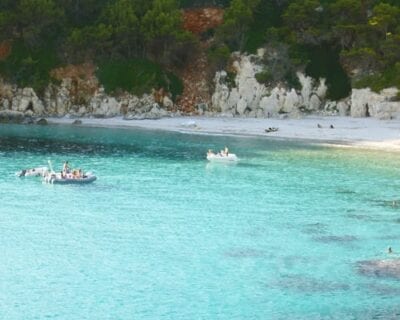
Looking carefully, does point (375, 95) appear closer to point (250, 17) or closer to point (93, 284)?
point (250, 17)

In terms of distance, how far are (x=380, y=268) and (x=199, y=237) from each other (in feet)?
36.0

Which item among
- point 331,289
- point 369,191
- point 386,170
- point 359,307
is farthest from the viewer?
point 386,170

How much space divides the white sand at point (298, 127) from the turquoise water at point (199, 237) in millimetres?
11221

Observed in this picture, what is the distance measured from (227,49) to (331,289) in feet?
263

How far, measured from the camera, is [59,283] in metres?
37.0

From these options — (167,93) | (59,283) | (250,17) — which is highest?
(250,17)

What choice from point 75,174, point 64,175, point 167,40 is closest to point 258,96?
point 167,40

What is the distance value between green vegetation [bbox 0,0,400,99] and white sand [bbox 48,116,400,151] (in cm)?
796

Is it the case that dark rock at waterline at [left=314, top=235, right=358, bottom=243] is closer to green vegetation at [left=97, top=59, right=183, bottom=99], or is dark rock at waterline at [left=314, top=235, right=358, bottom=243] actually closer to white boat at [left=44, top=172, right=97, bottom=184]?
white boat at [left=44, top=172, right=97, bottom=184]

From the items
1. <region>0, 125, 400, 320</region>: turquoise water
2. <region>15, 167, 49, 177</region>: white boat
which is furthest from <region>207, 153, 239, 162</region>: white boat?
<region>15, 167, 49, 177</region>: white boat

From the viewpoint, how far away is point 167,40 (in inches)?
4584

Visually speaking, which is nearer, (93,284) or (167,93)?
(93,284)

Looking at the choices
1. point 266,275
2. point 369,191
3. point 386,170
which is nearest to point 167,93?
point 386,170

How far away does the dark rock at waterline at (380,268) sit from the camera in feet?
127
